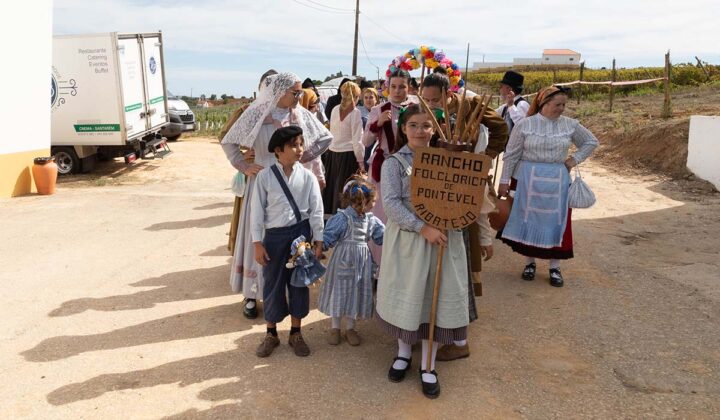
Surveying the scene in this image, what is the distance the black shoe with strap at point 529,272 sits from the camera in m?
5.27

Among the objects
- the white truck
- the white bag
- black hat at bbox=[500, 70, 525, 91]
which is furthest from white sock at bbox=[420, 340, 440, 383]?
the white truck

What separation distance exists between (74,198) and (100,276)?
495 cm

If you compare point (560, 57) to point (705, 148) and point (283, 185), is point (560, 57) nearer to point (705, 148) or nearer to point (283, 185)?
point (705, 148)

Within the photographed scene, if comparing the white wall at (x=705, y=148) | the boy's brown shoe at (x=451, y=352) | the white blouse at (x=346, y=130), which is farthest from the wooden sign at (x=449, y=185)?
the white wall at (x=705, y=148)

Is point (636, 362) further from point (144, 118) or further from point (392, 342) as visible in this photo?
point (144, 118)

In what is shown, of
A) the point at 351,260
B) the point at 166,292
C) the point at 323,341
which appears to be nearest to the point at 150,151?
the point at 166,292

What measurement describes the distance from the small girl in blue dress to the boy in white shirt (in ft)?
0.61

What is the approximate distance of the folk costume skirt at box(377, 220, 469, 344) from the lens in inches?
124

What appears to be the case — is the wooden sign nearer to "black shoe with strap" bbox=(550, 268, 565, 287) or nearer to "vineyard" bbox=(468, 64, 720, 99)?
"black shoe with strap" bbox=(550, 268, 565, 287)

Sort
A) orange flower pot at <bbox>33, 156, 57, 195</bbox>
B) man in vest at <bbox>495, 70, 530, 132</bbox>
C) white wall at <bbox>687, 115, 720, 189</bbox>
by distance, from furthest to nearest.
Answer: orange flower pot at <bbox>33, 156, 57, 195</bbox> → white wall at <bbox>687, 115, 720, 189</bbox> → man in vest at <bbox>495, 70, 530, 132</bbox>

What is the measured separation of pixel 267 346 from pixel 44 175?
314 inches

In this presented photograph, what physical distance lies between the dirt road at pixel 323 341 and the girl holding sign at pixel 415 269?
14.6 inches

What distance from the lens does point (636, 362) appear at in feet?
11.8

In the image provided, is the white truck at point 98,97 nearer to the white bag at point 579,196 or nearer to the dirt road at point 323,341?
the dirt road at point 323,341
